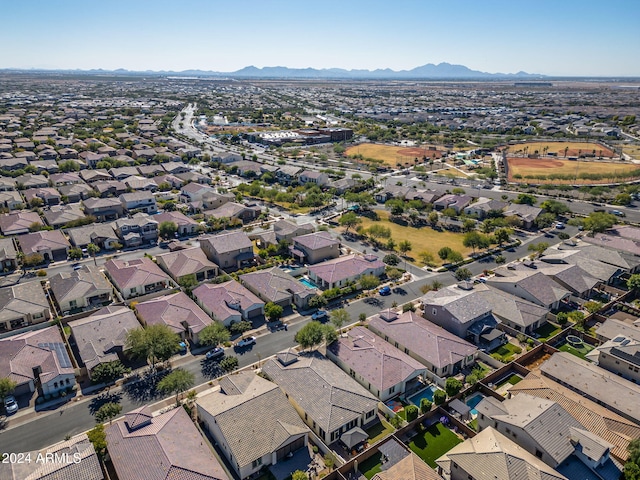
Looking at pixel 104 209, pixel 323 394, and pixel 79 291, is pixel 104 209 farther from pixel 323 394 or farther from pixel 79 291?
pixel 323 394

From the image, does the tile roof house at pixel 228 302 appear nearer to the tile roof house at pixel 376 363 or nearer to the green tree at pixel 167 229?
the tile roof house at pixel 376 363

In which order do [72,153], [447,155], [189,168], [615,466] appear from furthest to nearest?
1. [447,155]
2. [72,153]
3. [189,168]
4. [615,466]

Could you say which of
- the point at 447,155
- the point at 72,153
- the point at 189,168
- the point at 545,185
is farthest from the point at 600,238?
the point at 72,153

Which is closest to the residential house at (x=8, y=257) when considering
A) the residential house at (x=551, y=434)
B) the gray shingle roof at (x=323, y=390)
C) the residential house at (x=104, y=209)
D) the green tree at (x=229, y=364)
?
the residential house at (x=104, y=209)

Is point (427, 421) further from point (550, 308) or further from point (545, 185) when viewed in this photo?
point (545, 185)

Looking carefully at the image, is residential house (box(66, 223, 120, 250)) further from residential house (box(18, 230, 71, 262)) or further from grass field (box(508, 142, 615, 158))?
grass field (box(508, 142, 615, 158))

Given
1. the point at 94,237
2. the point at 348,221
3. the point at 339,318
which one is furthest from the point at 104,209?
the point at 339,318
